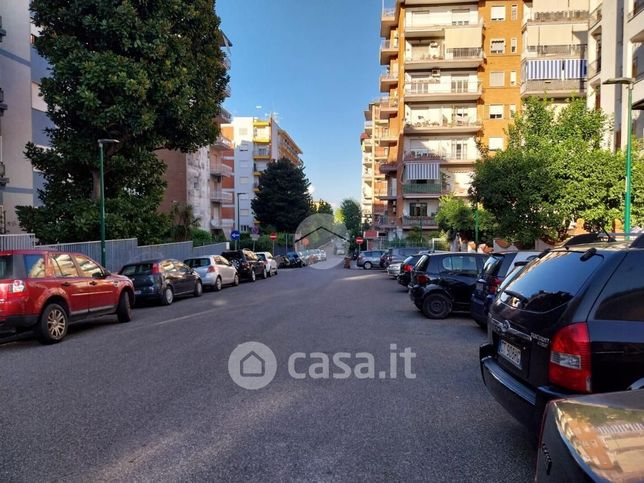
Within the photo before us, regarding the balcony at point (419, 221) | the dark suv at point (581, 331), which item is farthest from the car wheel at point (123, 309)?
the balcony at point (419, 221)

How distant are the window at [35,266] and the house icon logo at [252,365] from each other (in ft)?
12.9

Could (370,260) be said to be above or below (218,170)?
below

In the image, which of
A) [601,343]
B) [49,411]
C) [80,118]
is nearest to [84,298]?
[49,411]

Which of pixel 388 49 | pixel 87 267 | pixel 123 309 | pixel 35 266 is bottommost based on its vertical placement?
pixel 123 309

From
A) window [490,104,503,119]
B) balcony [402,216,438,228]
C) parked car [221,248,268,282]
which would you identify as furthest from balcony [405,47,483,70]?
parked car [221,248,268,282]

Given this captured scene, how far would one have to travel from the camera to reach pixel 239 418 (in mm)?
4859

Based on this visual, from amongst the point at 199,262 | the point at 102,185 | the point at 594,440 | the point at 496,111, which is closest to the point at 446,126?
the point at 496,111

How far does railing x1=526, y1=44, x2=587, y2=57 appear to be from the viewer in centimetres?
3760

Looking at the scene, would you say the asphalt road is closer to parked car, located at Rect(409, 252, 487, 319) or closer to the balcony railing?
parked car, located at Rect(409, 252, 487, 319)

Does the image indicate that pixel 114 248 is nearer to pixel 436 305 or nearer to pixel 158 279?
pixel 158 279

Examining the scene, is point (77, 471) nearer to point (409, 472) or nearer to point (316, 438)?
point (316, 438)

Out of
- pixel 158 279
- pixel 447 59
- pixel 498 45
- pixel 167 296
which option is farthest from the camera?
pixel 498 45

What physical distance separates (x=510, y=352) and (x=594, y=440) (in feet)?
7.21

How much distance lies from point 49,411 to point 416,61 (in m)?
47.0
